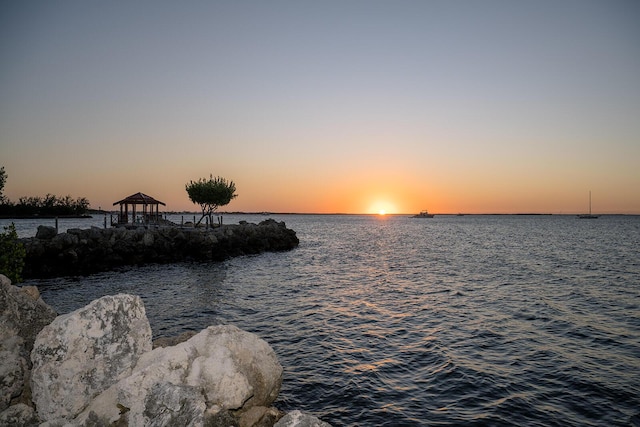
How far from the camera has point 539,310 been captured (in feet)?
62.0

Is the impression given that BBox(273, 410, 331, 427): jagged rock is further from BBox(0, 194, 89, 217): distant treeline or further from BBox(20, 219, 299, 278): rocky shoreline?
BBox(0, 194, 89, 217): distant treeline

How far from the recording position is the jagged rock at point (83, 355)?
7.18 m

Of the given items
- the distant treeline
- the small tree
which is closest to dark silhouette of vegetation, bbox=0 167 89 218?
the distant treeline

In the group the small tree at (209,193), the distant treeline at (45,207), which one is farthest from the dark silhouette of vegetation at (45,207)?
the small tree at (209,193)

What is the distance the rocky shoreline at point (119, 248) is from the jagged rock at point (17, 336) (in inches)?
951

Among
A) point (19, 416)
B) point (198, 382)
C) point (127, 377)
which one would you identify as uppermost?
point (127, 377)

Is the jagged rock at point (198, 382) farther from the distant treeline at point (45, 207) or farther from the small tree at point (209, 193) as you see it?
the distant treeline at point (45, 207)

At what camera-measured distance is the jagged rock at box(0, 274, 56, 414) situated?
7.48 metres

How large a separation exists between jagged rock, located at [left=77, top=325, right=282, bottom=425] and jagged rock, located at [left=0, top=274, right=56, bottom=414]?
71.5 inches

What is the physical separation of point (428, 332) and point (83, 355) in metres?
12.6

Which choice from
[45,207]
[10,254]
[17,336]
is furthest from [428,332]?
[45,207]

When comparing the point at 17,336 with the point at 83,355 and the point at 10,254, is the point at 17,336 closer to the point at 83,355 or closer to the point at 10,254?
the point at 83,355

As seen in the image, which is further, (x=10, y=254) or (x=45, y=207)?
(x=45, y=207)

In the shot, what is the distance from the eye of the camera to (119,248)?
36.0m
